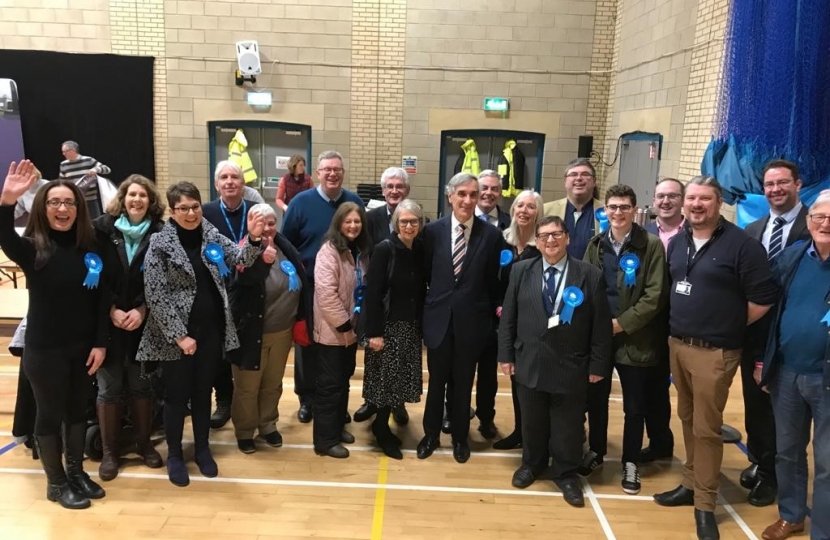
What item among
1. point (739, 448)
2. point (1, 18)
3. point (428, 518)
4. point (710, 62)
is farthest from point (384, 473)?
point (1, 18)

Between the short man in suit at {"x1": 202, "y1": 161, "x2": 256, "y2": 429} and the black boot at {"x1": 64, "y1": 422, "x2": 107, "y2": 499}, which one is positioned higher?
the short man in suit at {"x1": 202, "y1": 161, "x2": 256, "y2": 429}

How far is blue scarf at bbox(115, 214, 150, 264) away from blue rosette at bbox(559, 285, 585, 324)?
7.41 feet

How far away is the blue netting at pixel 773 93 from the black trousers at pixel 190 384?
4551 millimetres

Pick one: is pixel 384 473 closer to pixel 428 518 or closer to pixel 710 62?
pixel 428 518

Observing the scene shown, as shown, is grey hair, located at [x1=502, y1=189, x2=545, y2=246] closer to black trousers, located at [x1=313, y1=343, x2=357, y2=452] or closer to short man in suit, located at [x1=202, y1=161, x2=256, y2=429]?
black trousers, located at [x1=313, y1=343, x2=357, y2=452]

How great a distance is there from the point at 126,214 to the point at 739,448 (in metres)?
4.10

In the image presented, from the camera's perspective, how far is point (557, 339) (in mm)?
3152

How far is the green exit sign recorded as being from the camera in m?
9.58

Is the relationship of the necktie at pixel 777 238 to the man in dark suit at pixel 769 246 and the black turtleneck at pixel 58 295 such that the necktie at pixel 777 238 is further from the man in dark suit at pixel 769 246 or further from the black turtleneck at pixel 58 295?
the black turtleneck at pixel 58 295

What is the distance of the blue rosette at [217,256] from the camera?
320 cm

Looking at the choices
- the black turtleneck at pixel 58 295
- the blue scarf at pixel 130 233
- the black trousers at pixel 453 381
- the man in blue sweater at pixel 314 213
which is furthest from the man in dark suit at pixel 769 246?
the black turtleneck at pixel 58 295

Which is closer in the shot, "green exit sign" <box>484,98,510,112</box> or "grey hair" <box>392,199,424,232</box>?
"grey hair" <box>392,199,424,232</box>

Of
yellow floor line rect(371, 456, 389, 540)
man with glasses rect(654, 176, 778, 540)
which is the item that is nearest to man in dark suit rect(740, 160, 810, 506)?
man with glasses rect(654, 176, 778, 540)

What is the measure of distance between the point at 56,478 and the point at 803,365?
12.1ft
